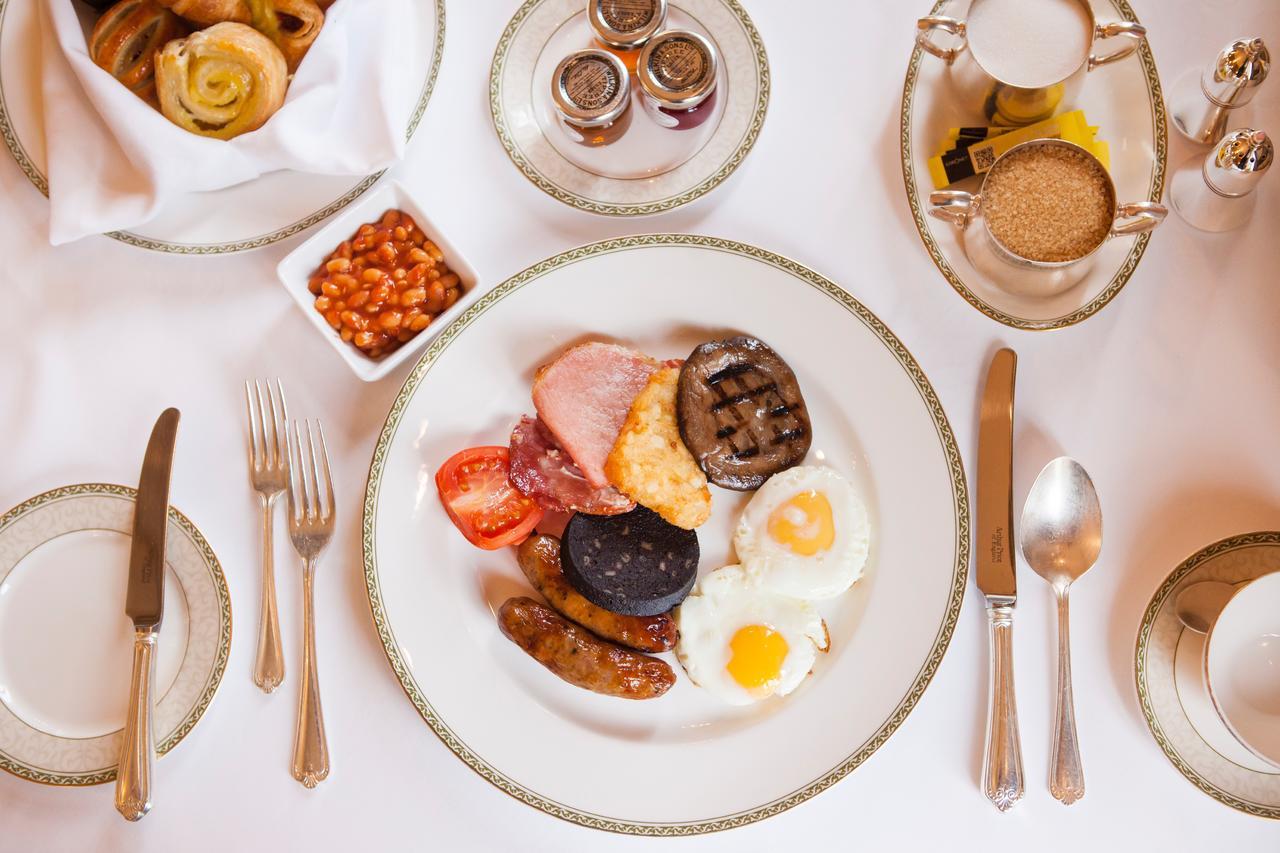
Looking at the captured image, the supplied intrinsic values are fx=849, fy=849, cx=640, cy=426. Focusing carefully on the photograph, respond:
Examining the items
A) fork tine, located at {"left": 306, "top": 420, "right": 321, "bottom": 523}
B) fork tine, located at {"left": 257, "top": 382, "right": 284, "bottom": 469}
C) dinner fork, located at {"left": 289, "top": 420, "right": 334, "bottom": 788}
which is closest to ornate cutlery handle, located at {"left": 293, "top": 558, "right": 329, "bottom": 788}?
dinner fork, located at {"left": 289, "top": 420, "right": 334, "bottom": 788}

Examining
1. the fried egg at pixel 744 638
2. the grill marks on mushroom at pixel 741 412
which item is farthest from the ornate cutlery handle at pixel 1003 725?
the grill marks on mushroom at pixel 741 412

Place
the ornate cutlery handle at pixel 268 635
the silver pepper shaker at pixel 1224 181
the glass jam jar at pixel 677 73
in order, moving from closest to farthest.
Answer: the silver pepper shaker at pixel 1224 181, the glass jam jar at pixel 677 73, the ornate cutlery handle at pixel 268 635

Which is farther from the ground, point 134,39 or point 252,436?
point 134,39

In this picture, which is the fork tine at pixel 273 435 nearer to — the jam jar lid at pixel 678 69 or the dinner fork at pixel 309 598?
the dinner fork at pixel 309 598

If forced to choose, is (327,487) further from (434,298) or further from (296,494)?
(434,298)

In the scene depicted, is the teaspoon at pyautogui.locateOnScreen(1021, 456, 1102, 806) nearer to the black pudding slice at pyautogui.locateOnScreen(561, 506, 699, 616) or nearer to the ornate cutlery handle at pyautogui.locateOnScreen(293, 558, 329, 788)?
the black pudding slice at pyautogui.locateOnScreen(561, 506, 699, 616)

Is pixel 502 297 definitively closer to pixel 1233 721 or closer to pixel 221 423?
pixel 221 423

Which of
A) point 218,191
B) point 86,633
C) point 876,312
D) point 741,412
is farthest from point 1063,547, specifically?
point 86,633
